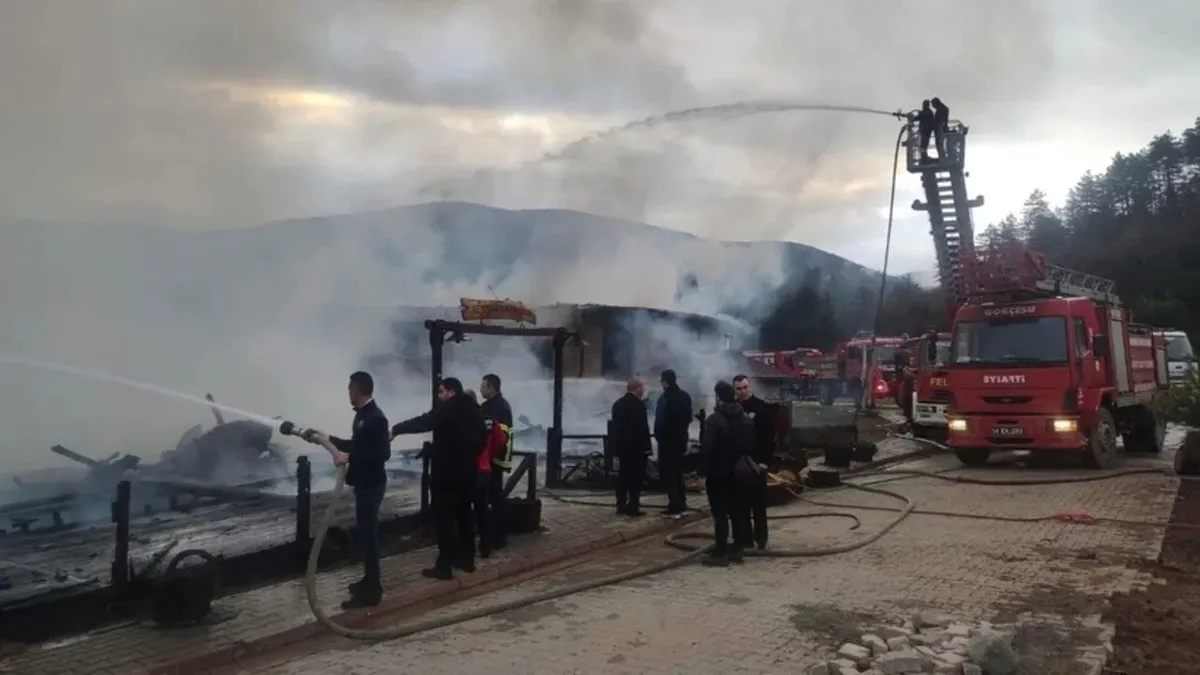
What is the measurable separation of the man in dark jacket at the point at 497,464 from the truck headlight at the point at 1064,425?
9726 millimetres

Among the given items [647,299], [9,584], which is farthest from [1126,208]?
[9,584]

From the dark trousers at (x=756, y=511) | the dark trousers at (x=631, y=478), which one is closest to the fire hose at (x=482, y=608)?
the dark trousers at (x=756, y=511)

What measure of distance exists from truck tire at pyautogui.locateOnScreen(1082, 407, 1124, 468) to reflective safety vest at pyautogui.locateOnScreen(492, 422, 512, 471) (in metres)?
10.5

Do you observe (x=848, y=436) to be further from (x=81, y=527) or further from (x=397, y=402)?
(x=81, y=527)

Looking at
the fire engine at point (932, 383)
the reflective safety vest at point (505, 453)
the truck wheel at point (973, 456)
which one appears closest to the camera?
the reflective safety vest at point (505, 453)

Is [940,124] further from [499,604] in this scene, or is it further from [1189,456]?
[499,604]

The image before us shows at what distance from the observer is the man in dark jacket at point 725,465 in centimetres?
805

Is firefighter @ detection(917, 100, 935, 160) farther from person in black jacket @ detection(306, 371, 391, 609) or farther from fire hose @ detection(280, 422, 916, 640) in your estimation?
person in black jacket @ detection(306, 371, 391, 609)

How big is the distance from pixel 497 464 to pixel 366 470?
2.06 metres

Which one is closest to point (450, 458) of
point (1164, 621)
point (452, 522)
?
point (452, 522)

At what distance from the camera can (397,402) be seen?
57.0ft

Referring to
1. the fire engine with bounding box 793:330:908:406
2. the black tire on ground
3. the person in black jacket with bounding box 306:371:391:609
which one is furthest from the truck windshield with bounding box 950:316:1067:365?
the fire engine with bounding box 793:330:908:406

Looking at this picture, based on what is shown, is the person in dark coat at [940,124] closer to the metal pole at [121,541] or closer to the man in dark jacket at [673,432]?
the man in dark jacket at [673,432]

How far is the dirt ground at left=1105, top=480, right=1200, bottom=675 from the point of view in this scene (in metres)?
5.32
